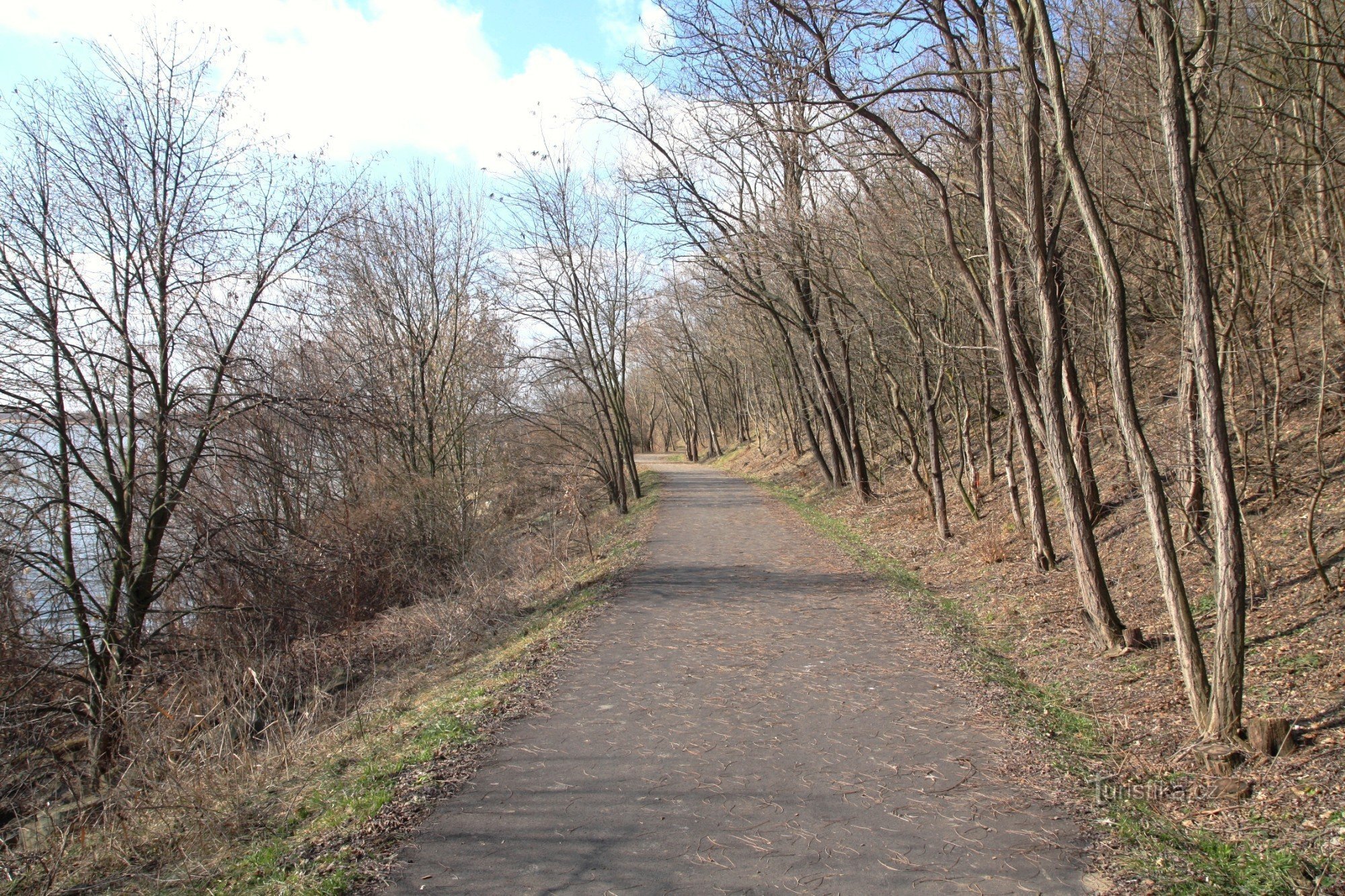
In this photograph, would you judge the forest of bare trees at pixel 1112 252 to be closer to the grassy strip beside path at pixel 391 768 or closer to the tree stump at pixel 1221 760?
the tree stump at pixel 1221 760

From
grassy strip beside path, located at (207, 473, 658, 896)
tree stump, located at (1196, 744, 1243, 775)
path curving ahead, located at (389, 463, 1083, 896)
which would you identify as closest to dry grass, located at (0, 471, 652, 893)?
grassy strip beside path, located at (207, 473, 658, 896)

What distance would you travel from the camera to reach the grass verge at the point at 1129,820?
3.62 m

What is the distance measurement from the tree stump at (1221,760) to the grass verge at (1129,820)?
17.7 inches

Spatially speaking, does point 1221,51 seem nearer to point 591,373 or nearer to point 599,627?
point 599,627

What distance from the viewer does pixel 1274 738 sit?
457cm

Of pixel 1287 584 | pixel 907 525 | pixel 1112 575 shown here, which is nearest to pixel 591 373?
pixel 907 525

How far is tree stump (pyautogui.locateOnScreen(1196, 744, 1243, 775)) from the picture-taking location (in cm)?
461

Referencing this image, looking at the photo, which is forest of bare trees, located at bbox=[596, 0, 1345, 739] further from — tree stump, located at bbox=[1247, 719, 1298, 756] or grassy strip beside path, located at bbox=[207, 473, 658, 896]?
grassy strip beside path, located at bbox=[207, 473, 658, 896]

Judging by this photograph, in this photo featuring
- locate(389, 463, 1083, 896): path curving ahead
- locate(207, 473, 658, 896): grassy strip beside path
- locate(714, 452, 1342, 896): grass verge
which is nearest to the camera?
locate(714, 452, 1342, 896): grass verge

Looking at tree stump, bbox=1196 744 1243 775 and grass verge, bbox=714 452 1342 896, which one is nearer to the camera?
grass verge, bbox=714 452 1342 896

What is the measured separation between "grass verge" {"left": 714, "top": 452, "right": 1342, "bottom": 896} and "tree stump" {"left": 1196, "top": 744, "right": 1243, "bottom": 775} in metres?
0.45

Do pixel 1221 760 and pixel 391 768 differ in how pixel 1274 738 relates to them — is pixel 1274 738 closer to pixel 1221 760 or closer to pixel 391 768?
pixel 1221 760

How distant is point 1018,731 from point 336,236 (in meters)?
10.8

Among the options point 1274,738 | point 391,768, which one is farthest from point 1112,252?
point 391,768
